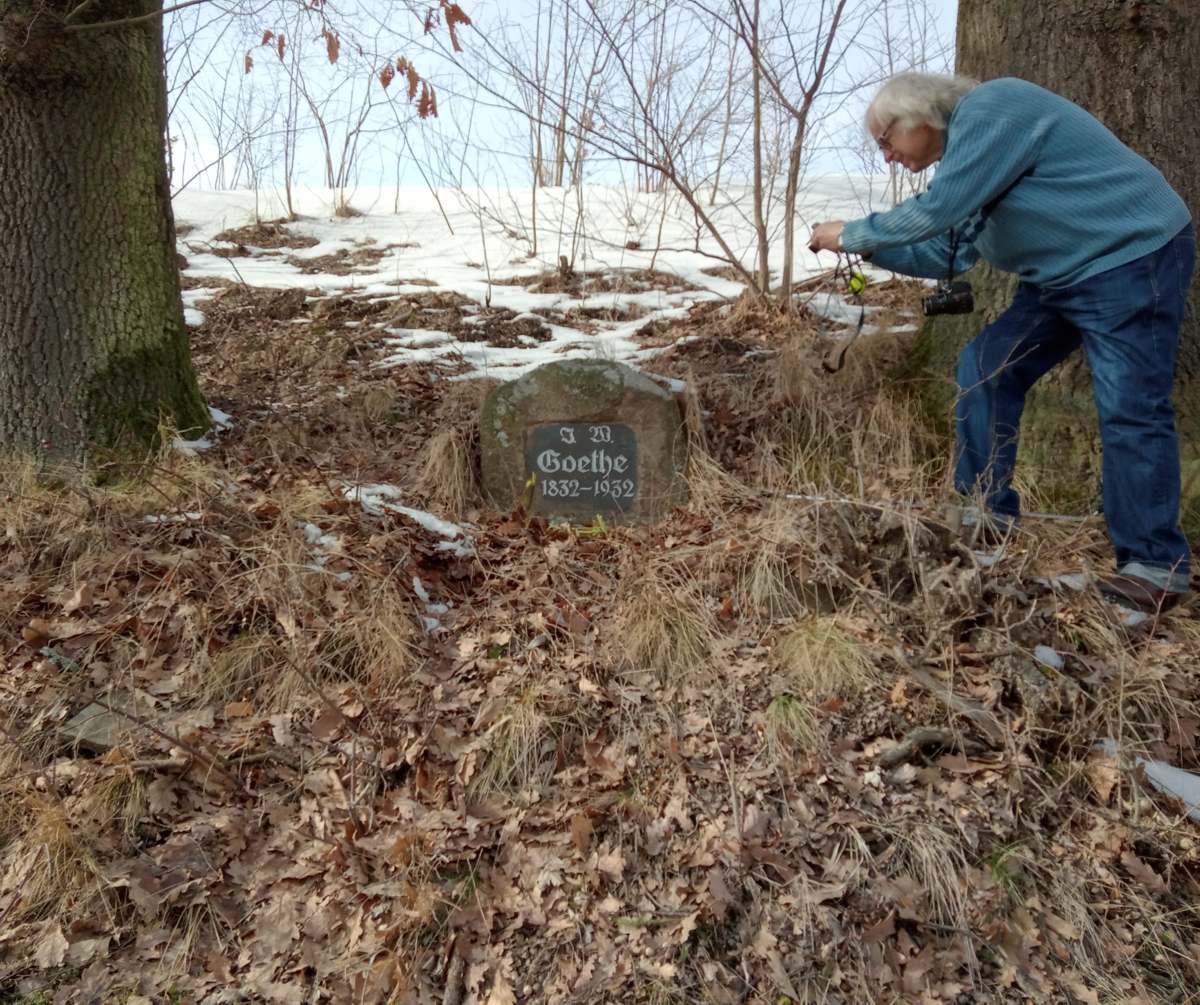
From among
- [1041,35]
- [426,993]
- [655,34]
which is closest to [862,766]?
[426,993]

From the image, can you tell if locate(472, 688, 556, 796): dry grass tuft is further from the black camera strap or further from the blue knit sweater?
the black camera strap

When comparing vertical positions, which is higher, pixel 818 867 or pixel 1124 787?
pixel 1124 787

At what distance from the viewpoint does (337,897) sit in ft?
8.08

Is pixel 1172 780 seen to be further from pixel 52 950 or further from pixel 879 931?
pixel 52 950

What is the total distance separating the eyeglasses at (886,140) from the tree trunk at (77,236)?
328 centimetres

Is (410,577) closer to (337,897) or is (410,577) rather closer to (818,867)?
(337,897)

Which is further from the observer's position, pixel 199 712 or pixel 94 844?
pixel 199 712

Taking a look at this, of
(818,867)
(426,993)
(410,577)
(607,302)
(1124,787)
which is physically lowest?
(426,993)

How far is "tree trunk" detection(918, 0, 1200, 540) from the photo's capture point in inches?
140

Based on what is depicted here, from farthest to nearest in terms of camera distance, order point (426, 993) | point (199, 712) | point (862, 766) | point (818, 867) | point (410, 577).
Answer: point (410, 577) < point (199, 712) < point (862, 766) < point (818, 867) < point (426, 993)

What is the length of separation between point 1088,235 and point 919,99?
70 cm

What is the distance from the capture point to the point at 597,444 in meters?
4.14

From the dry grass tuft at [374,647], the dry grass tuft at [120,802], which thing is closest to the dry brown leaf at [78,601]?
the dry grass tuft at [120,802]

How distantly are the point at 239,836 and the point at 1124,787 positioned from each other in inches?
101
